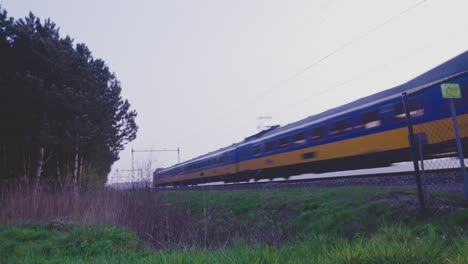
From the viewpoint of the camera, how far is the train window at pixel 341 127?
11.9 m

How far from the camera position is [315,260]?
2930 mm

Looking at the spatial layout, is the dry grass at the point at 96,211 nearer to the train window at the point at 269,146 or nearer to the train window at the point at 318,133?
the train window at the point at 318,133

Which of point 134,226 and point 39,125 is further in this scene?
point 39,125

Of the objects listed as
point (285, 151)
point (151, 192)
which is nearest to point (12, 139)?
point (151, 192)

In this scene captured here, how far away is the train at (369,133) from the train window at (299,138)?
43 mm

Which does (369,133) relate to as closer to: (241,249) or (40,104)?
(241,249)

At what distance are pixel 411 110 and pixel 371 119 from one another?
52.9 inches

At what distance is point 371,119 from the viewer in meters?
11.0

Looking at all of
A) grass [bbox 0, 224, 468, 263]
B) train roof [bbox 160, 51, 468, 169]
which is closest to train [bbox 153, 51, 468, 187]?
train roof [bbox 160, 51, 468, 169]

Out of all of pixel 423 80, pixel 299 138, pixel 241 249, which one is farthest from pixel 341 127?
pixel 241 249

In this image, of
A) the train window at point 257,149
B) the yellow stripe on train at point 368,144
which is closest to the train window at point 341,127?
the yellow stripe on train at point 368,144

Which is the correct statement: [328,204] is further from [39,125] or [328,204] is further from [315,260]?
[39,125]

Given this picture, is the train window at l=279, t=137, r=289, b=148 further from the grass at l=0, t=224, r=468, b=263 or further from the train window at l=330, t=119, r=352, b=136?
the grass at l=0, t=224, r=468, b=263

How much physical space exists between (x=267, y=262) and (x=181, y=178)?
28.9m
